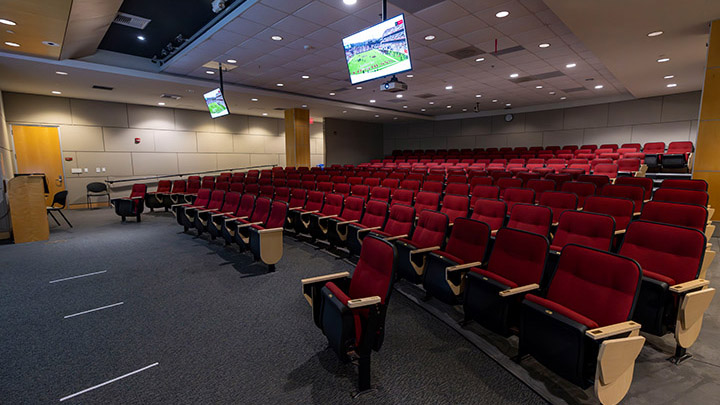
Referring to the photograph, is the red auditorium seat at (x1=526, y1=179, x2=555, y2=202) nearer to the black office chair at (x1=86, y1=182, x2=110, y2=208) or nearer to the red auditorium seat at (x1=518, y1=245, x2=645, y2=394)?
the red auditorium seat at (x1=518, y1=245, x2=645, y2=394)

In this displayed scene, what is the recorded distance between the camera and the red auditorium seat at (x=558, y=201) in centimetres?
409

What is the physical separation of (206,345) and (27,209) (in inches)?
242

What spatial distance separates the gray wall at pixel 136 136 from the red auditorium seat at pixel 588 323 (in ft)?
44.5

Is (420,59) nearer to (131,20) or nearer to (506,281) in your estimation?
(131,20)

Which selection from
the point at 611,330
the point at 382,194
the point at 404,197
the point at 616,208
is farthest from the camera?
the point at 382,194

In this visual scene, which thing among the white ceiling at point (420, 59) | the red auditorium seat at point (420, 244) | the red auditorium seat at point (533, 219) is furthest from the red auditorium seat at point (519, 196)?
the white ceiling at point (420, 59)

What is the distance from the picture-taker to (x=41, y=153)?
1002 cm

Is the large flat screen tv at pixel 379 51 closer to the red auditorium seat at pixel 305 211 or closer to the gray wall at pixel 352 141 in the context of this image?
the red auditorium seat at pixel 305 211

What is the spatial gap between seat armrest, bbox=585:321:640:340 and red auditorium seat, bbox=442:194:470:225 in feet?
8.35

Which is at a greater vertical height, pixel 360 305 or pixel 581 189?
pixel 581 189

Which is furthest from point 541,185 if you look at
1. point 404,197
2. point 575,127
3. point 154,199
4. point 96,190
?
point 96,190

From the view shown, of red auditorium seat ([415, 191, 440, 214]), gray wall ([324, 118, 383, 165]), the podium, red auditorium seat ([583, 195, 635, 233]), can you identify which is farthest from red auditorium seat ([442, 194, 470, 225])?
gray wall ([324, 118, 383, 165])

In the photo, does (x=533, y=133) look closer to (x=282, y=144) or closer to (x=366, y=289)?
(x=282, y=144)

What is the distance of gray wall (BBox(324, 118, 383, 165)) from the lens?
672 inches
